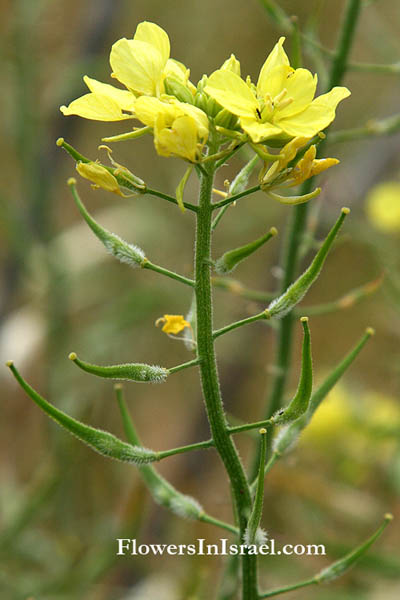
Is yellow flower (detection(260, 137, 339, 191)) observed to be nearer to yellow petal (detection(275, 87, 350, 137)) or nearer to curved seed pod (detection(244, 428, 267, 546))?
yellow petal (detection(275, 87, 350, 137))

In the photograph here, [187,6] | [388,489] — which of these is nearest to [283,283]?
[388,489]

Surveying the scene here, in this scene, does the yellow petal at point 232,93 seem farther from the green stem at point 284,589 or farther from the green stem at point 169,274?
the green stem at point 284,589

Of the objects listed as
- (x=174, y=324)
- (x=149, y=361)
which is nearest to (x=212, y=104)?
(x=174, y=324)

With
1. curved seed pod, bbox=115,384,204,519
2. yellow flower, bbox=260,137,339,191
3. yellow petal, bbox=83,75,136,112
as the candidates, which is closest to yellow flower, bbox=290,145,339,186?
yellow flower, bbox=260,137,339,191

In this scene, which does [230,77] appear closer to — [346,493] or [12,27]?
[346,493]

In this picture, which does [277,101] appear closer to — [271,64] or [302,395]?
[271,64]

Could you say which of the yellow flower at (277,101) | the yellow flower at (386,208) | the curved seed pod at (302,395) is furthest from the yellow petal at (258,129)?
the yellow flower at (386,208)
